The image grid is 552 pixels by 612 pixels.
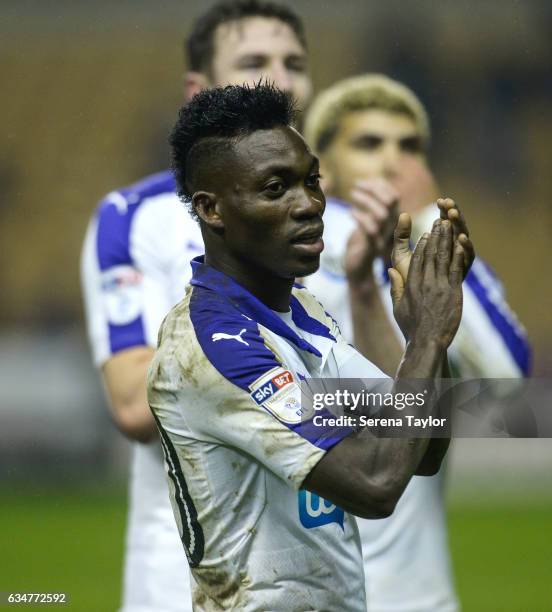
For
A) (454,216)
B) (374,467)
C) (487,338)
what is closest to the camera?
(374,467)

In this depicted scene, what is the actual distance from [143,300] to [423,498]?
0.97m

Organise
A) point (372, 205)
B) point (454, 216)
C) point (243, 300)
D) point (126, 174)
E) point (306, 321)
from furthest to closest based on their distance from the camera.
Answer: point (126, 174), point (372, 205), point (306, 321), point (243, 300), point (454, 216)

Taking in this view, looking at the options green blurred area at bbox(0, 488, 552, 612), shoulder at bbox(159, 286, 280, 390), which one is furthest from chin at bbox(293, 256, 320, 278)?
green blurred area at bbox(0, 488, 552, 612)

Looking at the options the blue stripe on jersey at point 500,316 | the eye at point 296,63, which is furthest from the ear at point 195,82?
the blue stripe on jersey at point 500,316

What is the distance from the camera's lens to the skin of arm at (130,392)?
314 centimetres

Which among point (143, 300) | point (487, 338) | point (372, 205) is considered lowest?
point (487, 338)

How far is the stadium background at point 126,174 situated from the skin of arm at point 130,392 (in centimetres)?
744

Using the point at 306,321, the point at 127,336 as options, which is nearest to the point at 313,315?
the point at 306,321

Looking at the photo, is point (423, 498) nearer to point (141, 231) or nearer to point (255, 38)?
point (141, 231)

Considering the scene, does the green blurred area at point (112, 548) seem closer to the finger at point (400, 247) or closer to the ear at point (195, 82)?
the ear at point (195, 82)

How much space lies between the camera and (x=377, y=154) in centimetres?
386

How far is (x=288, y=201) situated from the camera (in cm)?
211

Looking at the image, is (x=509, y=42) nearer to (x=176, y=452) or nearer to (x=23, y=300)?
(x=23, y=300)

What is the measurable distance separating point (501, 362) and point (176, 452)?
1525mm
